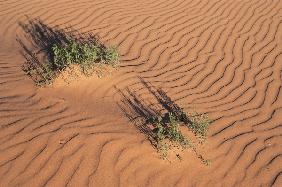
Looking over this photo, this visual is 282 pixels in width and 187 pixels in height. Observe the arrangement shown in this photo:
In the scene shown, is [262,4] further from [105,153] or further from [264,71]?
[105,153]

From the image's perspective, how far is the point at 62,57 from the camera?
5562mm

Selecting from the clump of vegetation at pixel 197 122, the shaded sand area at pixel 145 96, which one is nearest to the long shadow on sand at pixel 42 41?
the shaded sand area at pixel 145 96

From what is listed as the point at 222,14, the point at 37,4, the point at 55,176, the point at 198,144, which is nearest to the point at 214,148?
the point at 198,144

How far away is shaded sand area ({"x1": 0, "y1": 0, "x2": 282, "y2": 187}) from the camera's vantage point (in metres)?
4.18

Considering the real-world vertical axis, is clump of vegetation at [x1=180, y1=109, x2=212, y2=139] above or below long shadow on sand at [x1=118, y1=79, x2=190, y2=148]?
below

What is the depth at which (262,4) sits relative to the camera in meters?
9.03

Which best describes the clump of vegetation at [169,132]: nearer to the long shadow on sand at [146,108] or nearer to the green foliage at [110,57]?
the long shadow on sand at [146,108]

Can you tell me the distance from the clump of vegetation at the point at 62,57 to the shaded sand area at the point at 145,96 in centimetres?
19

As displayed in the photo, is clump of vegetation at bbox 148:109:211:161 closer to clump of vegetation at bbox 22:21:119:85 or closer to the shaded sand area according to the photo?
Result: the shaded sand area

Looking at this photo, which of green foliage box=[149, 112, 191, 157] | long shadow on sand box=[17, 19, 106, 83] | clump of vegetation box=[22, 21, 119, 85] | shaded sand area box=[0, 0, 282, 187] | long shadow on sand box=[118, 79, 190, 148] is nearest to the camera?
shaded sand area box=[0, 0, 282, 187]

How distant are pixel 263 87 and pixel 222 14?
278 centimetres

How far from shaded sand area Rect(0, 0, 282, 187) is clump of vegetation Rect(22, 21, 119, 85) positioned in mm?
190

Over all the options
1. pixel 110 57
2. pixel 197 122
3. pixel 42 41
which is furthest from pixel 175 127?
pixel 42 41

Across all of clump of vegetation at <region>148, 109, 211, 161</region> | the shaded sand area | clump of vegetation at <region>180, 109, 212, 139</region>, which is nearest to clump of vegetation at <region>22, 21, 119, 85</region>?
the shaded sand area
